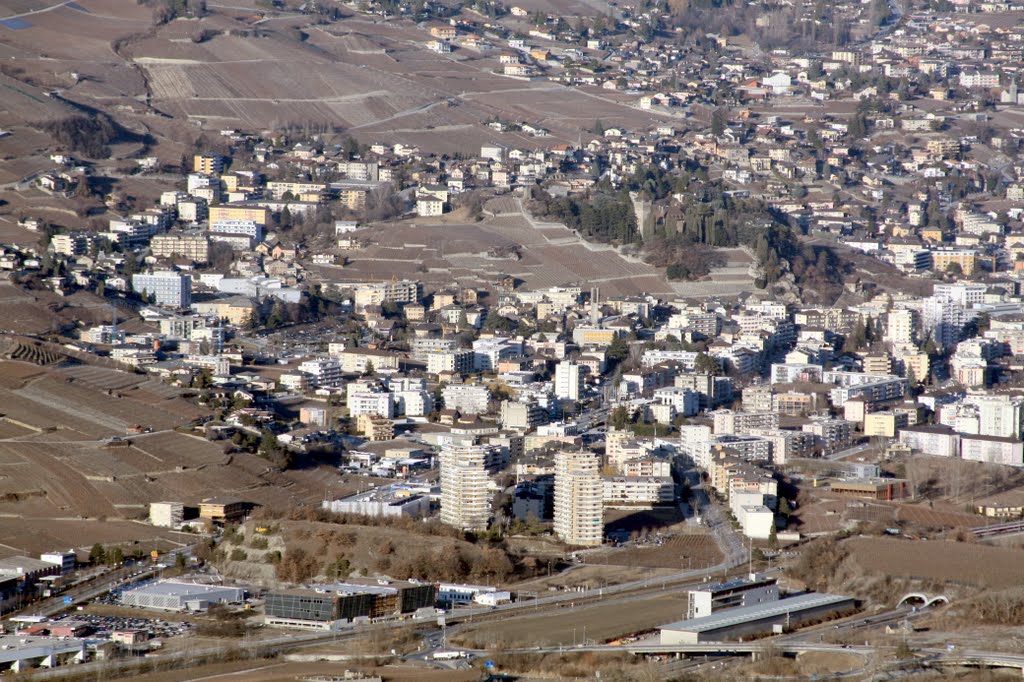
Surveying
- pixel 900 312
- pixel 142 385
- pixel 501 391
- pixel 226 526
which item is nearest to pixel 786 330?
pixel 900 312

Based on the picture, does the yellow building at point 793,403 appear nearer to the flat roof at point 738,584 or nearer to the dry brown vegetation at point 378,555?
the dry brown vegetation at point 378,555

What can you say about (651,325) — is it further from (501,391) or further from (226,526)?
(226,526)

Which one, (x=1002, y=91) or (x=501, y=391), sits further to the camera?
(x=1002, y=91)

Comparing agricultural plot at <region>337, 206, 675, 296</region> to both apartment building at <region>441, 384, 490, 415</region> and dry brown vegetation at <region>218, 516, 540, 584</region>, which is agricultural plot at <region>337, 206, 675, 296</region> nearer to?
apartment building at <region>441, 384, 490, 415</region>

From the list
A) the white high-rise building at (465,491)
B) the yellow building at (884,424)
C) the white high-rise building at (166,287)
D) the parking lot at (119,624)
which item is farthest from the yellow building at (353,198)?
the parking lot at (119,624)

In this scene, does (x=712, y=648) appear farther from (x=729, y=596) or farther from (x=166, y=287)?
(x=166, y=287)

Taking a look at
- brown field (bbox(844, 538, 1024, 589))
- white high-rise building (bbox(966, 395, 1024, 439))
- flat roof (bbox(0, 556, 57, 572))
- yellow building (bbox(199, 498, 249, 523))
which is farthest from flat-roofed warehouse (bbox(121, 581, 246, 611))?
white high-rise building (bbox(966, 395, 1024, 439))

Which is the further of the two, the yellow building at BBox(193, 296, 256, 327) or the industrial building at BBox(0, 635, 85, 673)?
the yellow building at BBox(193, 296, 256, 327)
